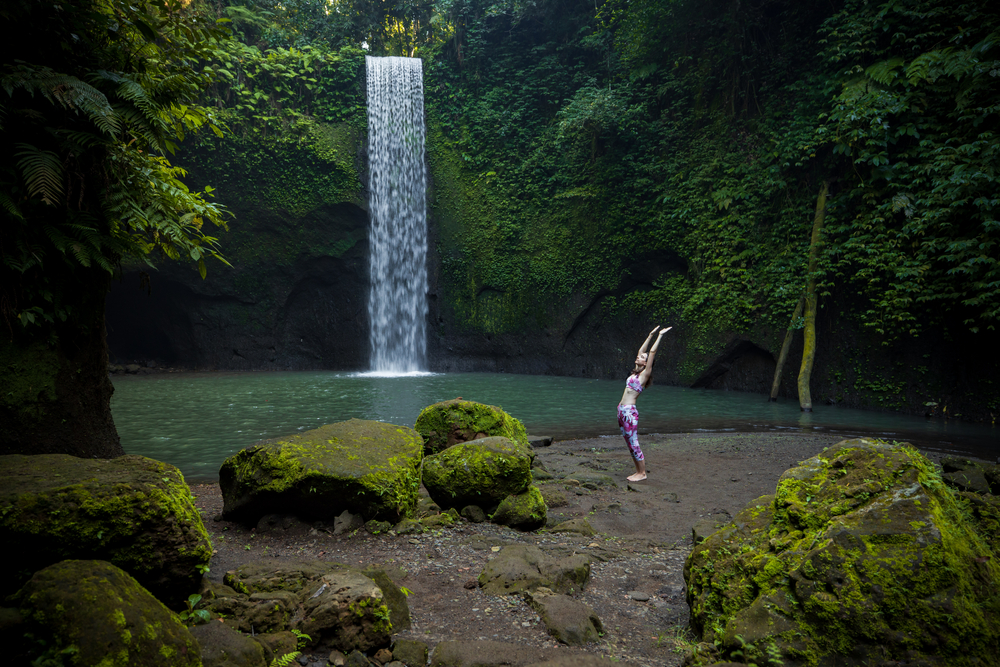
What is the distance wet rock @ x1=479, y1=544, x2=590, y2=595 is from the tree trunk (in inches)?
448

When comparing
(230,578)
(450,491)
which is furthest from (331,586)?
(450,491)

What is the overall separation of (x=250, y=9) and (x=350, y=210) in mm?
8001

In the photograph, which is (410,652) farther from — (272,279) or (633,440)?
(272,279)

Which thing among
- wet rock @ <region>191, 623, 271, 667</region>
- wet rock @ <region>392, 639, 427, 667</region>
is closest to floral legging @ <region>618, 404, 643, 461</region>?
wet rock @ <region>392, 639, 427, 667</region>

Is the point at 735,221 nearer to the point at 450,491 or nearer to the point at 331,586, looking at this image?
the point at 450,491

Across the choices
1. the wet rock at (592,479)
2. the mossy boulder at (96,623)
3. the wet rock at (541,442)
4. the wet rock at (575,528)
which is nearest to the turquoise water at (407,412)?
the wet rock at (541,442)

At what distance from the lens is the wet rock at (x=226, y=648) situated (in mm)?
2322

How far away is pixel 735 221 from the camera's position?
1542cm

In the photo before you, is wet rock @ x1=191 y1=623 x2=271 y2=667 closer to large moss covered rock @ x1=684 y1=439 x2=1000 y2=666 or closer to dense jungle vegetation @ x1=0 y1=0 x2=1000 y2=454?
large moss covered rock @ x1=684 y1=439 x2=1000 y2=666

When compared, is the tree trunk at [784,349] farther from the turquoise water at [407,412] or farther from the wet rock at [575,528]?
the wet rock at [575,528]

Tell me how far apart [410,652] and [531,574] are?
108 cm

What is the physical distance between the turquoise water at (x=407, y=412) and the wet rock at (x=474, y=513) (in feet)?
11.1

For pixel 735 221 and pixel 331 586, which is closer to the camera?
pixel 331 586

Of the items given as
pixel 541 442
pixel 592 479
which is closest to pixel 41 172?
pixel 592 479
